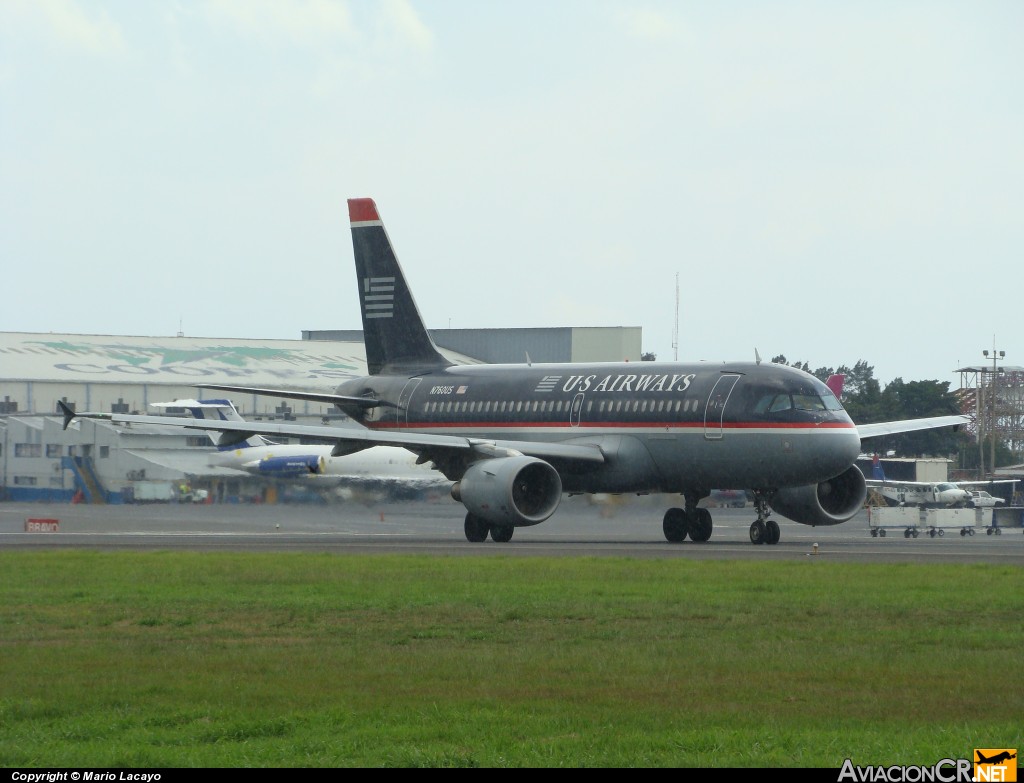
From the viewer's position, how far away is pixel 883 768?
8586 millimetres

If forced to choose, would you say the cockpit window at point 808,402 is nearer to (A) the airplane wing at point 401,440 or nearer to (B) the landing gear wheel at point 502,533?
(A) the airplane wing at point 401,440

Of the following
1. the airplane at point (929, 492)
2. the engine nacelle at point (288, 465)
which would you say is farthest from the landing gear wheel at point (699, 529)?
the airplane at point (929, 492)

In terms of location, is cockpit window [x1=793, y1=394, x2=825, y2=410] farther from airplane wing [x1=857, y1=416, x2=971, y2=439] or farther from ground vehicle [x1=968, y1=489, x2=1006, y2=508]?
ground vehicle [x1=968, y1=489, x2=1006, y2=508]

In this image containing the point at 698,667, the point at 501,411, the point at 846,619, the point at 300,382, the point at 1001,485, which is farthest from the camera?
the point at 300,382

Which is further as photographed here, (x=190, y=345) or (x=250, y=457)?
(x=190, y=345)

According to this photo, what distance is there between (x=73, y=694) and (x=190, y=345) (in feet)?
312

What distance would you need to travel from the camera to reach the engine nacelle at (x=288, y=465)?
59344mm

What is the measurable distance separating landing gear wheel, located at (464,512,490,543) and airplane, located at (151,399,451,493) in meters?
9.43

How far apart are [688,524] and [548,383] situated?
203 inches

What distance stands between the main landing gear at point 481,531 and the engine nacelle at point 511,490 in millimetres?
729

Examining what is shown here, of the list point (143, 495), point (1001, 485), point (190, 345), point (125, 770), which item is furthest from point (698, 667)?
point (190, 345)

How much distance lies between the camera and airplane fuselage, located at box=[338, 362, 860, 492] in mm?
33031

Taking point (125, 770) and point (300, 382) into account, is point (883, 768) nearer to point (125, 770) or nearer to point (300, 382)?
point (125, 770)

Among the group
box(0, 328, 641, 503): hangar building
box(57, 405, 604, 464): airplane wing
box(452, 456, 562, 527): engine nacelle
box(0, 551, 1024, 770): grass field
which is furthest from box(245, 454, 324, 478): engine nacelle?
box(0, 551, 1024, 770): grass field
